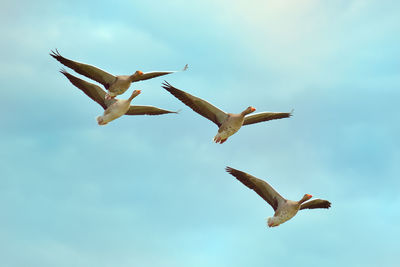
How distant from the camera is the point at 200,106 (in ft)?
145

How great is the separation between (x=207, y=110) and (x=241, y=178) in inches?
156

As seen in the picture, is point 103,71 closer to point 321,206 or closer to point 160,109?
point 160,109

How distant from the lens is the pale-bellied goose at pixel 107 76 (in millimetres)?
43219

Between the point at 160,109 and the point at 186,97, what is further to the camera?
the point at 160,109

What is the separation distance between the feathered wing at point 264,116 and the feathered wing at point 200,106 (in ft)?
5.92

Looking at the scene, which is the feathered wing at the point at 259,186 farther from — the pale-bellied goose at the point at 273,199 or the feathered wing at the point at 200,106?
the feathered wing at the point at 200,106

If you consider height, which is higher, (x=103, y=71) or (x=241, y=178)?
(x=103, y=71)

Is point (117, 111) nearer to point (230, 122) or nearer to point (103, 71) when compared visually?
point (103, 71)

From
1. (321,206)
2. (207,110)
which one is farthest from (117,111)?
(321,206)

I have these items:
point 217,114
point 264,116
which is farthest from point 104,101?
point 264,116

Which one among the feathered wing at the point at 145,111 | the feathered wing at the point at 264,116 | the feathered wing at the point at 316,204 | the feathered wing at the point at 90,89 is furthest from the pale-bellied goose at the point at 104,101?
the feathered wing at the point at 316,204

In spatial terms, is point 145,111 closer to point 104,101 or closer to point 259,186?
point 104,101

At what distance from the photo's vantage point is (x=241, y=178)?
4275 cm

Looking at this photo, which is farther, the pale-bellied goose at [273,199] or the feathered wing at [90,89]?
the feathered wing at [90,89]
